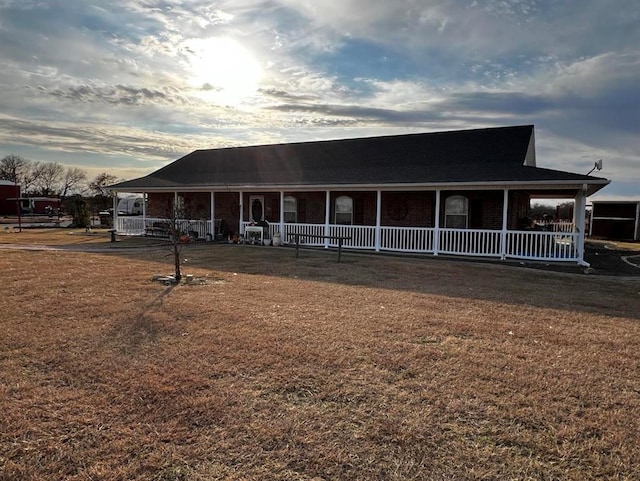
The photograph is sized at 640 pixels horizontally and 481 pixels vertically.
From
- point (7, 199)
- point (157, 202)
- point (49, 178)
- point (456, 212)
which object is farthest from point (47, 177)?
point (456, 212)

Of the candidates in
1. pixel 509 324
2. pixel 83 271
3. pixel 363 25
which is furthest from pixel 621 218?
pixel 83 271

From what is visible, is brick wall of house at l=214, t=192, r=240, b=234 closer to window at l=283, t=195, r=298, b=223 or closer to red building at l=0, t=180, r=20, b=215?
window at l=283, t=195, r=298, b=223

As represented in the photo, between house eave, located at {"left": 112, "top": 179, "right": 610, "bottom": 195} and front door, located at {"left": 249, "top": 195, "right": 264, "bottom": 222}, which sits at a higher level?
house eave, located at {"left": 112, "top": 179, "right": 610, "bottom": 195}

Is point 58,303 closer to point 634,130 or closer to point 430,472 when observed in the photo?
point 430,472

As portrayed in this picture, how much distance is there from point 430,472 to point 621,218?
3244cm

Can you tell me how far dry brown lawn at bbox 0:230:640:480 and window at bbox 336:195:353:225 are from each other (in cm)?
1099

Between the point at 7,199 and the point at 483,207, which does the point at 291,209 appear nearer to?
the point at 483,207

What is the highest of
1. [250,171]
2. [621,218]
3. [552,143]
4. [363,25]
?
[363,25]

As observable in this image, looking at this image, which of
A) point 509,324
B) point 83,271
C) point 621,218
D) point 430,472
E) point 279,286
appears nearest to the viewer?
point 430,472

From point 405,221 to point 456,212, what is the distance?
2.12 meters

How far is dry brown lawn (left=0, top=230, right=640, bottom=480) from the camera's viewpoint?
2.71 metres

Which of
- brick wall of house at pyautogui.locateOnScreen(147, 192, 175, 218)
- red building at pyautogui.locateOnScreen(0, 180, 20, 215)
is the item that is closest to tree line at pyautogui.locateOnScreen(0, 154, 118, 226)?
red building at pyautogui.locateOnScreen(0, 180, 20, 215)

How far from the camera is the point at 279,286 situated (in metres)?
8.73

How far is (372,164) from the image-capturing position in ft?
60.4
